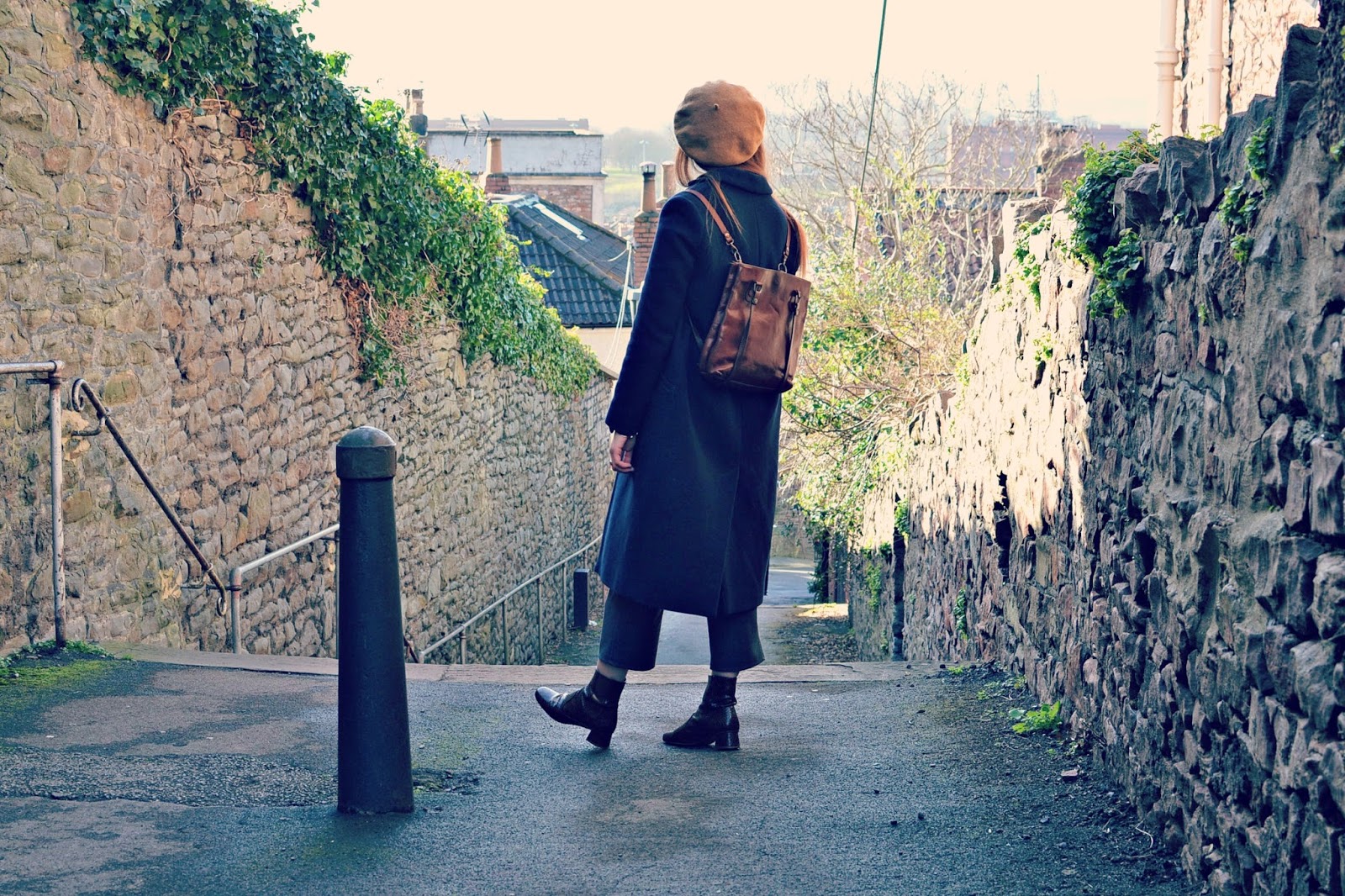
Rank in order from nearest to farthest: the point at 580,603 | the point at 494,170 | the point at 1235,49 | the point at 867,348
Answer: the point at 1235,49, the point at 867,348, the point at 580,603, the point at 494,170

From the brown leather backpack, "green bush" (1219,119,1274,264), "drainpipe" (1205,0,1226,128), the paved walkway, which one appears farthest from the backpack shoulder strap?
"drainpipe" (1205,0,1226,128)

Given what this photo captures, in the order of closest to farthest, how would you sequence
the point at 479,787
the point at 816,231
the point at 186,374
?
1. the point at 479,787
2. the point at 186,374
3. the point at 816,231

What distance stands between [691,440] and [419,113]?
26.7 metres

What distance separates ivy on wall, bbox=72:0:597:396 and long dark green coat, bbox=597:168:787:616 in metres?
2.86

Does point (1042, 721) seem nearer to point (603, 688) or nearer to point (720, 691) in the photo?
point (720, 691)

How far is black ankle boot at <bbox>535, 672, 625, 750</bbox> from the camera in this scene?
3877 mm

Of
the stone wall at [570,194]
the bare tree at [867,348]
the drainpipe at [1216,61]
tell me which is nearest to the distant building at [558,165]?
the stone wall at [570,194]

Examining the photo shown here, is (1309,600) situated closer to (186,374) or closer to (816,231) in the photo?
(186,374)

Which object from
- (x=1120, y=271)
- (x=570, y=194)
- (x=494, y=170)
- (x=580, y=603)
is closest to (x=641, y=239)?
(x=494, y=170)

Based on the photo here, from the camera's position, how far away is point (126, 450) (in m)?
4.90

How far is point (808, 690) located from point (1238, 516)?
2794 mm

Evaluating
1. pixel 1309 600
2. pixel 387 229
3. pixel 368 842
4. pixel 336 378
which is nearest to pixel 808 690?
pixel 368 842

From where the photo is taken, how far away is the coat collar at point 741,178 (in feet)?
12.4

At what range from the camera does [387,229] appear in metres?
8.55
